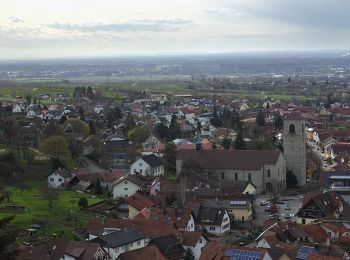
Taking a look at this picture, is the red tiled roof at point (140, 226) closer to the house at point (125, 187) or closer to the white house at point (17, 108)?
the house at point (125, 187)

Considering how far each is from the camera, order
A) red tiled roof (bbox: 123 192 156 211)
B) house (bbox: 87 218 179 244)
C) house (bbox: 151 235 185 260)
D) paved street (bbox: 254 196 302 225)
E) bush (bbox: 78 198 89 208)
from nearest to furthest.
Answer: house (bbox: 151 235 185 260)
house (bbox: 87 218 179 244)
red tiled roof (bbox: 123 192 156 211)
bush (bbox: 78 198 89 208)
paved street (bbox: 254 196 302 225)

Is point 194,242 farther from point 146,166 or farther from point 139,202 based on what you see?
point 146,166

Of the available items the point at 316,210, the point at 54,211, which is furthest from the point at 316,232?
the point at 54,211

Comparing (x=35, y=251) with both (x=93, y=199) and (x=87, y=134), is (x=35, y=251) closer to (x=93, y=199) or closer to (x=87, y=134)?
(x=93, y=199)

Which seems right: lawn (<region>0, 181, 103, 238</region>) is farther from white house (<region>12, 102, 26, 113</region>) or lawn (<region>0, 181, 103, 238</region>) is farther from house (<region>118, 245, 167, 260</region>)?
white house (<region>12, 102, 26, 113</region>)

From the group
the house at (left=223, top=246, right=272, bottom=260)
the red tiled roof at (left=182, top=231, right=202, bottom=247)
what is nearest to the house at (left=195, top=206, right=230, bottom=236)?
the red tiled roof at (left=182, top=231, right=202, bottom=247)

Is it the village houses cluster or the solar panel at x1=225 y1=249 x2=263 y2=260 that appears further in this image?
the village houses cluster
